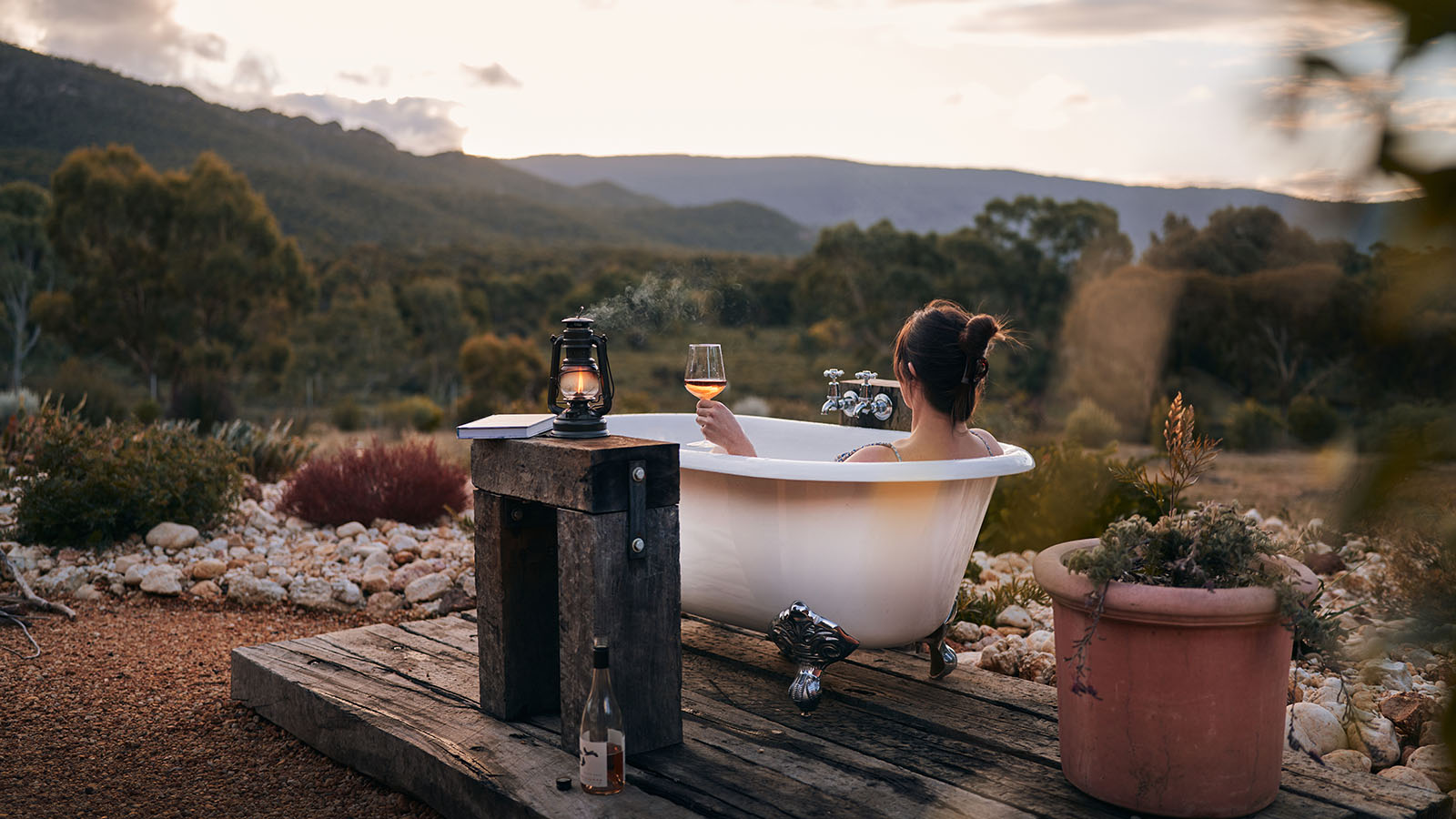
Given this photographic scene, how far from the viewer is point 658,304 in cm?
405

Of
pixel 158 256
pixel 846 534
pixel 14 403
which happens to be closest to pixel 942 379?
pixel 846 534

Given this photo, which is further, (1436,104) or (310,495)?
(310,495)

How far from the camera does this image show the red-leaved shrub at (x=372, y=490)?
516 cm

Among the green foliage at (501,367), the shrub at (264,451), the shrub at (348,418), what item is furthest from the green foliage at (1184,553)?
the green foliage at (501,367)

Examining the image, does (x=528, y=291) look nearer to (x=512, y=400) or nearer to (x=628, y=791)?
(x=512, y=400)

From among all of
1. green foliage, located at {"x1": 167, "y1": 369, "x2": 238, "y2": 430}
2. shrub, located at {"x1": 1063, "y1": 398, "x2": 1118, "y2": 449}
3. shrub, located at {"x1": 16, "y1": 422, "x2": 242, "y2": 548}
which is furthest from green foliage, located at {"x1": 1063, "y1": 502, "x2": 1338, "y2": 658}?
green foliage, located at {"x1": 167, "y1": 369, "x2": 238, "y2": 430}

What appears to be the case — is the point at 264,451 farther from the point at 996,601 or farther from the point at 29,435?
the point at 996,601

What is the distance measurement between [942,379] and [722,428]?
0.64 m

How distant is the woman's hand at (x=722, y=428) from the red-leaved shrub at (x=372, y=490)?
8.50 feet

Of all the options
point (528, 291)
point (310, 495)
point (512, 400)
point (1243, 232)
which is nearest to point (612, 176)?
point (528, 291)

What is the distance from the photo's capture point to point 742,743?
226 centimetres

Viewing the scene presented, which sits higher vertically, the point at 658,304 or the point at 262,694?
the point at 658,304

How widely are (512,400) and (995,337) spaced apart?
14095 mm

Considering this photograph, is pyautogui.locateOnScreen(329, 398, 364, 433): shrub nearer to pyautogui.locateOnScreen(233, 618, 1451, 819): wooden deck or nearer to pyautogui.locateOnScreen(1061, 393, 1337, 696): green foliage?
pyautogui.locateOnScreen(233, 618, 1451, 819): wooden deck
